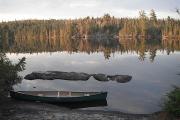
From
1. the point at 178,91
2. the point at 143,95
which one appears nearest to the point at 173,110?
the point at 178,91

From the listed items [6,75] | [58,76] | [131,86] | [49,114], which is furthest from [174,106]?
[58,76]

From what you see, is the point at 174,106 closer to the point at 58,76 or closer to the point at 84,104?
the point at 84,104

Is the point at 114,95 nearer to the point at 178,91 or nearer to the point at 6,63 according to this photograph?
the point at 6,63

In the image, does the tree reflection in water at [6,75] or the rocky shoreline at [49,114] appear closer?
the rocky shoreline at [49,114]

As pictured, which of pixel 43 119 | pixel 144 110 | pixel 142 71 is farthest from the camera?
pixel 142 71

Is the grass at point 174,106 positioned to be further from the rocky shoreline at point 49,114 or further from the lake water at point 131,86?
the lake water at point 131,86

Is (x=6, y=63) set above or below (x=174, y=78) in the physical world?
above

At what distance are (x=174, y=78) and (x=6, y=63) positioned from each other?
27630 mm

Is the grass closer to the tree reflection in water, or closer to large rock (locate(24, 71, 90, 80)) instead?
the tree reflection in water

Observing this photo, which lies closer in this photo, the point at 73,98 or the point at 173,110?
the point at 173,110

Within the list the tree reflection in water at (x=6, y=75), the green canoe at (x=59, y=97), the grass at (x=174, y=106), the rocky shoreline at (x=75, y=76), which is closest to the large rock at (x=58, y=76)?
the rocky shoreline at (x=75, y=76)

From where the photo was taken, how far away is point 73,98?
37000mm

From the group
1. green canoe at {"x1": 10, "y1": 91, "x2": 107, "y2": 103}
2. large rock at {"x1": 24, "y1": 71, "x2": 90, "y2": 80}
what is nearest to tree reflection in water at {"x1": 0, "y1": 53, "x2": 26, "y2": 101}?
green canoe at {"x1": 10, "y1": 91, "x2": 107, "y2": 103}

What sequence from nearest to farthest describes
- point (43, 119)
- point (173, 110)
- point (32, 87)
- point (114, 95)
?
1. point (173, 110)
2. point (43, 119)
3. point (114, 95)
4. point (32, 87)
